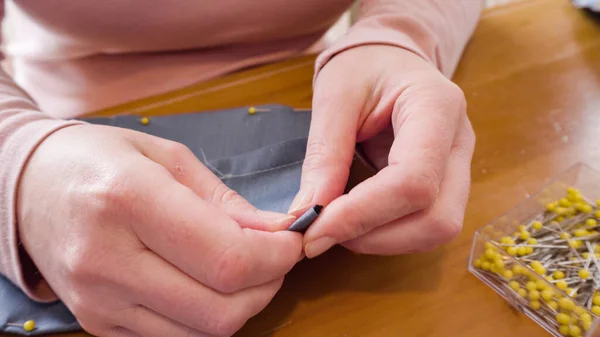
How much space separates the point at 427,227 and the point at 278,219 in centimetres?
15

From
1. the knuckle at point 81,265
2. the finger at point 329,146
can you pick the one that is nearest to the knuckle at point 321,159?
the finger at point 329,146

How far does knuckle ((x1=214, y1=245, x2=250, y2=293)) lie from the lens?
0.39 meters

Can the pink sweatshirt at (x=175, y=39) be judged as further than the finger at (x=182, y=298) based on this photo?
Yes

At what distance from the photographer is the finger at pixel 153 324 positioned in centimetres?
43

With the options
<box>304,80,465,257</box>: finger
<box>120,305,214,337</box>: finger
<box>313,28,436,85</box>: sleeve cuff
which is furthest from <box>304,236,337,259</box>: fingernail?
<box>313,28,436,85</box>: sleeve cuff

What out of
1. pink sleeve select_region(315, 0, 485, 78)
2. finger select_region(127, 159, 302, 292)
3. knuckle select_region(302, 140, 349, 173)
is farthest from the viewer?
pink sleeve select_region(315, 0, 485, 78)

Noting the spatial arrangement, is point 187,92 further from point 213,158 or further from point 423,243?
point 423,243

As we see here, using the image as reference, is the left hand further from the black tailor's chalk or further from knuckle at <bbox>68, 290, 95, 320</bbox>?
knuckle at <bbox>68, 290, 95, 320</bbox>

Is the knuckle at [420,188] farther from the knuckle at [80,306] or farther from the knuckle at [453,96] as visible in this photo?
the knuckle at [80,306]

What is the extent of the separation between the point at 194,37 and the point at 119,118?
0.62 ft

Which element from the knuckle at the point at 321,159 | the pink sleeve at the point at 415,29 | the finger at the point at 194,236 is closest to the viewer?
the finger at the point at 194,236

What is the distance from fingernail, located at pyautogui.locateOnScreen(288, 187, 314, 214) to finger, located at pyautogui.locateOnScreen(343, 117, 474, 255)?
62 mm

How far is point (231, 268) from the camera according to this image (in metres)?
0.40

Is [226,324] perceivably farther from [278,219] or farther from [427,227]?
[427,227]
